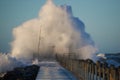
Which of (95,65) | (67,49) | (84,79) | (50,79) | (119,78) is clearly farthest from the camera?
(67,49)

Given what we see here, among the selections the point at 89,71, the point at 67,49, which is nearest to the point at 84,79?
the point at 89,71

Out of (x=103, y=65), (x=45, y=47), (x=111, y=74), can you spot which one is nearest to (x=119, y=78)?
(x=111, y=74)

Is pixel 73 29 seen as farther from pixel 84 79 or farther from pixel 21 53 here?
pixel 84 79

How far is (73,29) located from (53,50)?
10558mm

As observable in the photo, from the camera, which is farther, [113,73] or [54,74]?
[54,74]

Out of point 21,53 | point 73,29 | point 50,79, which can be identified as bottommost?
point 50,79

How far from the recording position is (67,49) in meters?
85.2

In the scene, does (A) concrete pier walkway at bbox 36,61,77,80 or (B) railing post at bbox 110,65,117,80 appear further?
(A) concrete pier walkway at bbox 36,61,77,80

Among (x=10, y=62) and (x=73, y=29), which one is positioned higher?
(x=73, y=29)

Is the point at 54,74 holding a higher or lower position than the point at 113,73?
lower

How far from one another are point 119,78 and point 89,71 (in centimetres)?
725

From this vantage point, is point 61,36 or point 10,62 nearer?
point 10,62

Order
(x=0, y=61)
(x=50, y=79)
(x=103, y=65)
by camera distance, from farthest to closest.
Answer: (x=0, y=61) < (x=50, y=79) < (x=103, y=65)

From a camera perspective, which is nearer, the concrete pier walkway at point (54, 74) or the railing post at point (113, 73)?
the railing post at point (113, 73)
